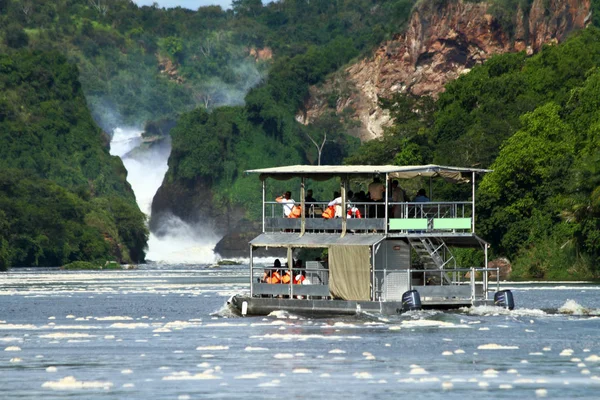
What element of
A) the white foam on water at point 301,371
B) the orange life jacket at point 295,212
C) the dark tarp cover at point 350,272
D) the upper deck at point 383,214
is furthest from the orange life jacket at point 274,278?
the white foam on water at point 301,371

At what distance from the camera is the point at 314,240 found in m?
54.1

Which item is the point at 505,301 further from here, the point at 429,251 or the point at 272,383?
the point at 272,383

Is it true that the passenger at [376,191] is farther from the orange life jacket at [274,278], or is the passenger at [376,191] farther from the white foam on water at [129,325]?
the white foam on water at [129,325]

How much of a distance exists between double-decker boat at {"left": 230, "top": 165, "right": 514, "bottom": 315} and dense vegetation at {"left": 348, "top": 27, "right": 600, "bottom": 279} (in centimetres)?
3812

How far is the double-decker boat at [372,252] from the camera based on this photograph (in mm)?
53156

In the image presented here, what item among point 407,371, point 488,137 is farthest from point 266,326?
point 488,137

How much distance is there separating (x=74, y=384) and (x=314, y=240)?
62.7 ft

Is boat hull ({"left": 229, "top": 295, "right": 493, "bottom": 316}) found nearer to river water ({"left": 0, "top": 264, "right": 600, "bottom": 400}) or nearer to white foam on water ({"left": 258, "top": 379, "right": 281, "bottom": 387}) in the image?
river water ({"left": 0, "top": 264, "right": 600, "bottom": 400})

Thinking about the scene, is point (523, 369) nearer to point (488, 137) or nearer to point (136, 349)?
point (136, 349)

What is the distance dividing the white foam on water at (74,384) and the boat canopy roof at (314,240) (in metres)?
17.5

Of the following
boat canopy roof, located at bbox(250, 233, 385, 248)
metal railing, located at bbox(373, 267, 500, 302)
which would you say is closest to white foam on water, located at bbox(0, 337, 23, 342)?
boat canopy roof, located at bbox(250, 233, 385, 248)

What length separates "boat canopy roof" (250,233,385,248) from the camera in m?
53.2

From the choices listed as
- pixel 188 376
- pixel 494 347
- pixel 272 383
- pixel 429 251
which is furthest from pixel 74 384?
pixel 429 251

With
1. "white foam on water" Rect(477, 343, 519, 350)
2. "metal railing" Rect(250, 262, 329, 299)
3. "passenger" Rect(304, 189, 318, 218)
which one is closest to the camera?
"white foam on water" Rect(477, 343, 519, 350)
